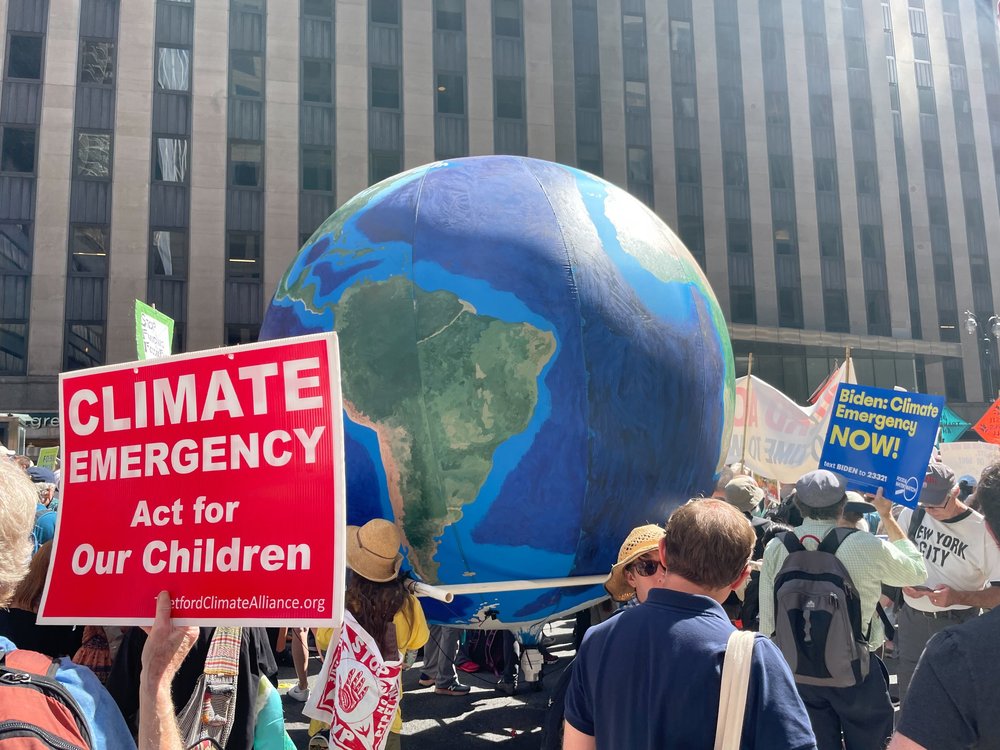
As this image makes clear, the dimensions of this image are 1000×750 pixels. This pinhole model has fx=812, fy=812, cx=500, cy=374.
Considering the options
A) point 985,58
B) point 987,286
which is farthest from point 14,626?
point 985,58

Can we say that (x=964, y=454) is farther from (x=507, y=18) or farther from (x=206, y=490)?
(x=507, y=18)

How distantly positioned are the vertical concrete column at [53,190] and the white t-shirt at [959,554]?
2666 cm

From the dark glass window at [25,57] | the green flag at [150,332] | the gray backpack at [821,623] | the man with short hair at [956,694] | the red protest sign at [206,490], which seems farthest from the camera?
the dark glass window at [25,57]

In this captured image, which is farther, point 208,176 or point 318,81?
point 318,81

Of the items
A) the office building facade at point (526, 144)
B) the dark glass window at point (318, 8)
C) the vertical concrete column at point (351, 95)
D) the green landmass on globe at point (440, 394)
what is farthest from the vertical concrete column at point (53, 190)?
the green landmass on globe at point (440, 394)

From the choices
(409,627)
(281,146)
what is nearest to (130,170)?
(281,146)

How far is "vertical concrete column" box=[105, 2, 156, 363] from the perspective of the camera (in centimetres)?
2642

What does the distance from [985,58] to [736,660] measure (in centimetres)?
4512

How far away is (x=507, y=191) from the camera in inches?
158

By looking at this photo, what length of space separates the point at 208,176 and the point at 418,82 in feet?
27.0

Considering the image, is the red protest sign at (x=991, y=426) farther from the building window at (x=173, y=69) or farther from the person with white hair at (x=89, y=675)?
the building window at (x=173, y=69)

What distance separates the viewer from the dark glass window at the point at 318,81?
28766 mm

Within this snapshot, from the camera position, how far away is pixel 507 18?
102ft

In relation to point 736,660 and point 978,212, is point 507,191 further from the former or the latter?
point 978,212
